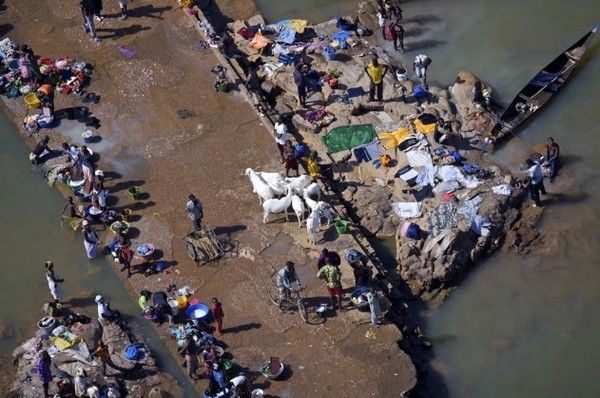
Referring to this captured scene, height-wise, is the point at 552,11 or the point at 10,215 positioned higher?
the point at 552,11

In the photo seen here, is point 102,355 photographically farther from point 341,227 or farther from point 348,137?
point 348,137

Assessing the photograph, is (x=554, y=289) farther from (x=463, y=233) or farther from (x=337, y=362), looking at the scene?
(x=337, y=362)

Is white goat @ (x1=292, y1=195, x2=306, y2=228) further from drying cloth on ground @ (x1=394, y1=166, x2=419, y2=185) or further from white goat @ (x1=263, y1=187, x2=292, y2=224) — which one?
drying cloth on ground @ (x1=394, y1=166, x2=419, y2=185)

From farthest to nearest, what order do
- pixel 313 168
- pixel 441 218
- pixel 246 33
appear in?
pixel 246 33 → pixel 313 168 → pixel 441 218

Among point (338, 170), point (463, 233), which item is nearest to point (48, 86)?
point (338, 170)

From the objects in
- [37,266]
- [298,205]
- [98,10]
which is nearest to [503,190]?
[298,205]

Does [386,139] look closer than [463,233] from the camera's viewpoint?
No

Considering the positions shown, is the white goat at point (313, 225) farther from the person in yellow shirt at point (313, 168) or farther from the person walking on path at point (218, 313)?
the person walking on path at point (218, 313)

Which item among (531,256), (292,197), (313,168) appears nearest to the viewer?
(292,197)
